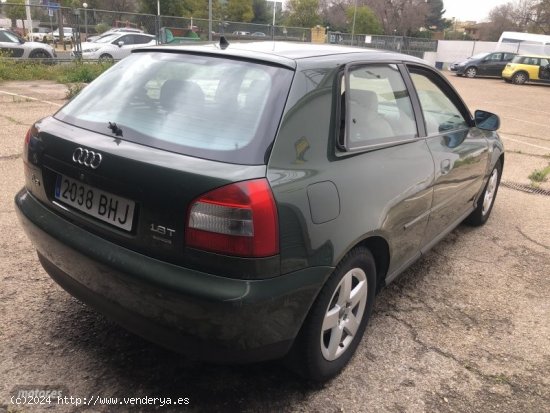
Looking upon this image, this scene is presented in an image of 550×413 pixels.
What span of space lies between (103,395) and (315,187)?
1360 mm

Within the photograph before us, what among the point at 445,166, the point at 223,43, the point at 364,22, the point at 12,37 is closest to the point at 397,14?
the point at 364,22

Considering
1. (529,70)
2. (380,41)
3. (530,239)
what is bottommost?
(530,239)

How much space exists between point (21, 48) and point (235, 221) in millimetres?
18937

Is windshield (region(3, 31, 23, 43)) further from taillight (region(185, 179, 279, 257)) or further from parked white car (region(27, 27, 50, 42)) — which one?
taillight (region(185, 179, 279, 257))

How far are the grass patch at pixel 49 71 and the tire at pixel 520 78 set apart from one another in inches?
888

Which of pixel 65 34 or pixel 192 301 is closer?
pixel 192 301

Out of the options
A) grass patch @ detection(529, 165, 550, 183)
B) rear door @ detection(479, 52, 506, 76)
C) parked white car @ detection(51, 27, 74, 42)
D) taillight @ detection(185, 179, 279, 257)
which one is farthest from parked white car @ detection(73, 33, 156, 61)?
→ rear door @ detection(479, 52, 506, 76)

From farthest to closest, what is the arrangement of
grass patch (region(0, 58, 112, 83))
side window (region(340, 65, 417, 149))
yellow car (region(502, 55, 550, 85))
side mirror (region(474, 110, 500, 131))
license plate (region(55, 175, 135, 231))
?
yellow car (region(502, 55, 550, 85)) < grass patch (region(0, 58, 112, 83)) < side mirror (region(474, 110, 500, 131)) < side window (region(340, 65, 417, 149)) < license plate (region(55, 175, 135, 231))

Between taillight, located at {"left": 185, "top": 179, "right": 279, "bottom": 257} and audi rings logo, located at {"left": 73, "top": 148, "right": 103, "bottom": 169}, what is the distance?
54 centimetres

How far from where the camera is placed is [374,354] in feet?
9.03

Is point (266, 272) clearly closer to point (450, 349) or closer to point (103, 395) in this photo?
point (103, 395)

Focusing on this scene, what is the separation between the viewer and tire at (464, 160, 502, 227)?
4.68 metres

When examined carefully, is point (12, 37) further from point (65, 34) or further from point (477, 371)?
point (477, 371)

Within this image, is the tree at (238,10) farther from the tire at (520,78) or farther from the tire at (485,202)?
the tire at (485,202)
